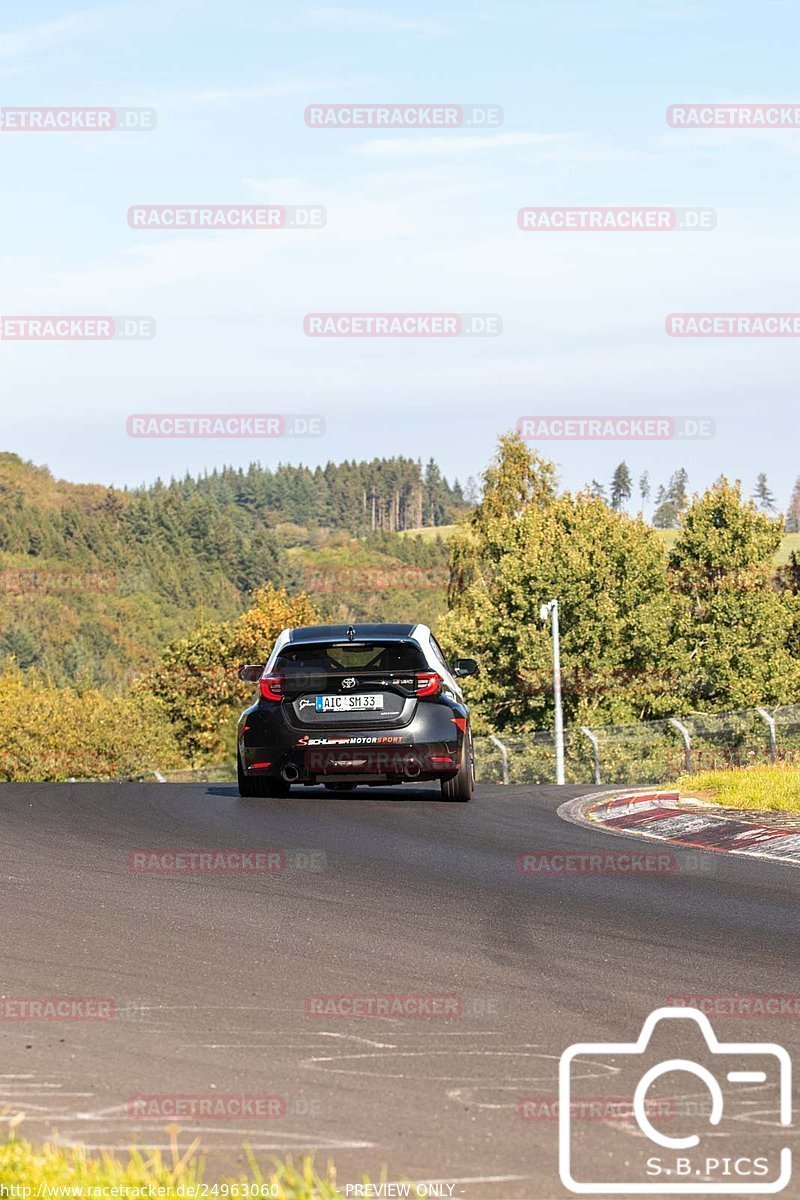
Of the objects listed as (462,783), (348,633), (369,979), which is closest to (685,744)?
(462,783)

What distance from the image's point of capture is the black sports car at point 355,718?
15781mm

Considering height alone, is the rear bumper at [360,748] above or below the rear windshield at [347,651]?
below

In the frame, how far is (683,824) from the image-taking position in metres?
14.5

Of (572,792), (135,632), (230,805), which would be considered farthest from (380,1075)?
(135,632)

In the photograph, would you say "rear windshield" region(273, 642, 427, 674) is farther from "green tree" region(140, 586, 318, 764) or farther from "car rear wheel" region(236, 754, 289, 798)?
"green tree" region(140, 586, 318, 764)

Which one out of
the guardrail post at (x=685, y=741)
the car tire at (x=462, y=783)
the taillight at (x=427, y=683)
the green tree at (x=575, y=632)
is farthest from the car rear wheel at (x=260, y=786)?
the green tree at (x=575, y=632)

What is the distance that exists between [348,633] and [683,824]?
414cm

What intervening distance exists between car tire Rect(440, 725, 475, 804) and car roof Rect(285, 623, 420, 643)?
1.29 meters

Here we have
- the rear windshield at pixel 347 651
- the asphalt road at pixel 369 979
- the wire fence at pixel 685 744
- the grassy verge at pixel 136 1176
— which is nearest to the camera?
the grassy verge at pixel 136 1176

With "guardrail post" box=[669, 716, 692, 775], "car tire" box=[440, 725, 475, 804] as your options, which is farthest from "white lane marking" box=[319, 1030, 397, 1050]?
"guardrail post" box=[669, 716, 692, 775]

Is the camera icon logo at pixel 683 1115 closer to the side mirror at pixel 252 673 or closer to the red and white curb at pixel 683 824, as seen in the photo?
the red and white curb at pixel 683 824

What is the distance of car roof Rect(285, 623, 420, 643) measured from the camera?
16.4 metres

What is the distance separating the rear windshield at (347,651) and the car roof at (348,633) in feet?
0.28

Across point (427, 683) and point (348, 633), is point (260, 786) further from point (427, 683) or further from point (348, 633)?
point (427, 683)
